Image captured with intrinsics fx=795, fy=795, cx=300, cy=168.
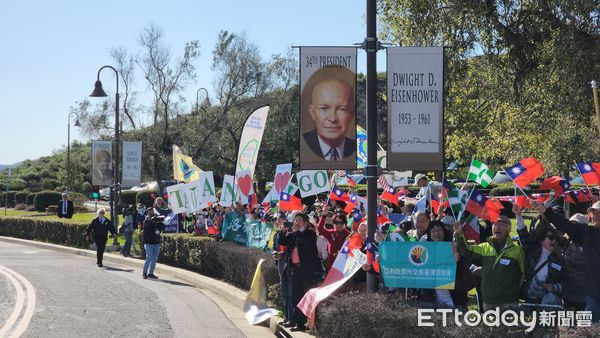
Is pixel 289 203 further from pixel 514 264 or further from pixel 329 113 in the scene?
pixel 514 264

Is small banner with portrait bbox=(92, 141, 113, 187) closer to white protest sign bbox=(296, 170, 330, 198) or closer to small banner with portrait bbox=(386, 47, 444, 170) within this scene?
white protest sign bbox=(296, 170, 330, 198)

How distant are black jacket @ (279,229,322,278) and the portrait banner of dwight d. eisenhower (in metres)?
1.57

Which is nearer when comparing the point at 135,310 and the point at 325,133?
the point at 325,133

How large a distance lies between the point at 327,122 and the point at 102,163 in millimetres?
20510

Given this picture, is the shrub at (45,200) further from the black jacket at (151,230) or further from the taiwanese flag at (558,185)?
the taiwanese flag at (558,185)

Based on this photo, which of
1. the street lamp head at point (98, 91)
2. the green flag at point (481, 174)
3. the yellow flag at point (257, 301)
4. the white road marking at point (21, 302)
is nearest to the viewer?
the white road marking at point (21, 302)

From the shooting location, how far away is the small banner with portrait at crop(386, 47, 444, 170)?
947 cm

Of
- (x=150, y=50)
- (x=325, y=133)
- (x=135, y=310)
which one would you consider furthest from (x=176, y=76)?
(x=325, y=133)

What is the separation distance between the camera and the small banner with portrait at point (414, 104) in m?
9.47

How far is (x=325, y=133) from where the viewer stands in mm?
9891

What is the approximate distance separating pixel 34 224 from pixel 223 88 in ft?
53.1

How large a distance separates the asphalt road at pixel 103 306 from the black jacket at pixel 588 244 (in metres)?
5.01

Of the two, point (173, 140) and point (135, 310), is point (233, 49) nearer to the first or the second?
point (173, 140)

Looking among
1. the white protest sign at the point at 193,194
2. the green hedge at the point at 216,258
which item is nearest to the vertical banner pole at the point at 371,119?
the green hedge at the point at 216,258
